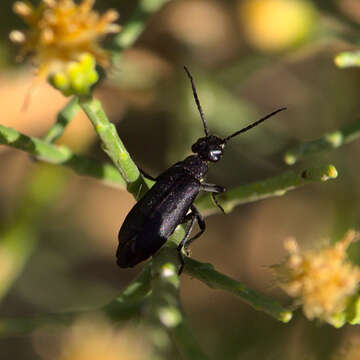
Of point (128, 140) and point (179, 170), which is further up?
point (179, 170)

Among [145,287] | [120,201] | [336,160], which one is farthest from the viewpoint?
[120,201]

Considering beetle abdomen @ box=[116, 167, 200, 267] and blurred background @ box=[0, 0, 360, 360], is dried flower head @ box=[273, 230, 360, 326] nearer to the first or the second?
beetle abdomen @ box=[116, 167, 200, 267]

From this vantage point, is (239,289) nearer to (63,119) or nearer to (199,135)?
(63,119)

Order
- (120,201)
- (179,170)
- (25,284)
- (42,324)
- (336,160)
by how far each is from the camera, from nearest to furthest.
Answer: (42,324) < (179,170) < (336,160) < (25,284) < (120,201)

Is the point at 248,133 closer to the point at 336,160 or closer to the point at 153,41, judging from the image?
the point at 336,160

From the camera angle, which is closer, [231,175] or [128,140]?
[231,175]

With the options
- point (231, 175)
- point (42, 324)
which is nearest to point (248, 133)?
point (231, 175)

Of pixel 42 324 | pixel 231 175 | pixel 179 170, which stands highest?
pixel 179 170
